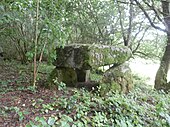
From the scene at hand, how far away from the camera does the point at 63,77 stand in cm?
452

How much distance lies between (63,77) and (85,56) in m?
0.83

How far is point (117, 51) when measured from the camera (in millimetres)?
4535

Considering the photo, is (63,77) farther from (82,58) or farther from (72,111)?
(72,111)

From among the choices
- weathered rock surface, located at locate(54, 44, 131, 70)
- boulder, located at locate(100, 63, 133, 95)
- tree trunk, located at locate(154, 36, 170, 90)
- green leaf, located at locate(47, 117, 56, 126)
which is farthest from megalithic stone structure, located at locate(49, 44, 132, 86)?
tree trunk, located at locate(154, 36, 170, 90)

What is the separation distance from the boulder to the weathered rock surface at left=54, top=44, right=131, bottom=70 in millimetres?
247

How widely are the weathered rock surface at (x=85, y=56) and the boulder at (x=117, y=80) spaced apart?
0.81ft

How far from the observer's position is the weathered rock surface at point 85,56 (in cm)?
407

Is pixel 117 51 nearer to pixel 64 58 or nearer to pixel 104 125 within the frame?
pixel 64 58

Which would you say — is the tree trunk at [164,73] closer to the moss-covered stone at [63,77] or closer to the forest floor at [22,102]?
the moss-covered stone at [63,77]

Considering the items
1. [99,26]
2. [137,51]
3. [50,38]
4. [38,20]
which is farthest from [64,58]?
[137,51]

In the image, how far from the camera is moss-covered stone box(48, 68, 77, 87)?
14.0ft

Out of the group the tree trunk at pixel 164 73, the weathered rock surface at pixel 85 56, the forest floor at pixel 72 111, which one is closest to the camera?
the forest floor at pixel 72 111

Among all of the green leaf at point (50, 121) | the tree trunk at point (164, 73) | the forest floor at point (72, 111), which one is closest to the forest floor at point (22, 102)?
the forest floor at point (72, 111)

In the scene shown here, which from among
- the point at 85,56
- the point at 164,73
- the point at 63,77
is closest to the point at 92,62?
the point at 85,56
